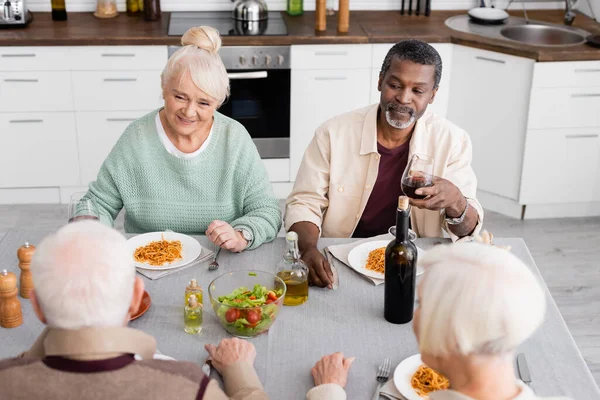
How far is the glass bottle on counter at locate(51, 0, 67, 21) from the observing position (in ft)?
14.4

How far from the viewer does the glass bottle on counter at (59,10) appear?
4375 mm

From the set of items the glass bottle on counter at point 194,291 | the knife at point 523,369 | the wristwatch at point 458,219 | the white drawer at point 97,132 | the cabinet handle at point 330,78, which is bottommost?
the white drawer at point 97,132

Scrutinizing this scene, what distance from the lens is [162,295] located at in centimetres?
212

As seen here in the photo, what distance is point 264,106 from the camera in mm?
4297

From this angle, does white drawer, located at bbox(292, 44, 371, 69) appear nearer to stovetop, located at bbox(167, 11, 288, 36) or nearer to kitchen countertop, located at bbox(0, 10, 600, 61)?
kitchen countertop, located at bbox(0, 10, 600, 61)

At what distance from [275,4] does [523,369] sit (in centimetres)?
331

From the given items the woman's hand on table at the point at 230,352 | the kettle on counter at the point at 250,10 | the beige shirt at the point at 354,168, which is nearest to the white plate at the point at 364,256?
the beige shirt at the point at 354,168

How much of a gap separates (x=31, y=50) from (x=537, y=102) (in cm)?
267

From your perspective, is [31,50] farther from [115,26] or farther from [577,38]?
[577,38]

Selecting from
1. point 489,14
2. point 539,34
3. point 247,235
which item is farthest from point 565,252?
point 247,235

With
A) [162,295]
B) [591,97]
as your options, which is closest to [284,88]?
[591,97]

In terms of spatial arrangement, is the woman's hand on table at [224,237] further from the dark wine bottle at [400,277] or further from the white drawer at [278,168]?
the white drawer at [278,168]

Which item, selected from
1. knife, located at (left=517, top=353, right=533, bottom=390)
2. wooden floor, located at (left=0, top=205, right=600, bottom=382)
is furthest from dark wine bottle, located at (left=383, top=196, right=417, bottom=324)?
wooden floor, located at (left=0, top=205, right=600, bottom=382)

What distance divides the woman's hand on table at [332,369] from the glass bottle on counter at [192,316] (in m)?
0.33
